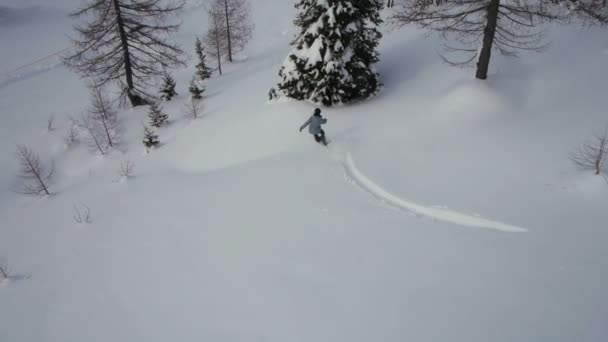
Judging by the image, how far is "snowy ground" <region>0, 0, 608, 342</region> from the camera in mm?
5422

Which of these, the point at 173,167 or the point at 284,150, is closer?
the point at 284,150

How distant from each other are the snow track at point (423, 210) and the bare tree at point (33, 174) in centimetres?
1245

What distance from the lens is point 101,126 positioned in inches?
652

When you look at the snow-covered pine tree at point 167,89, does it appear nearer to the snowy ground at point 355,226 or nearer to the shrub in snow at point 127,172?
the snowy ground at point 355,226

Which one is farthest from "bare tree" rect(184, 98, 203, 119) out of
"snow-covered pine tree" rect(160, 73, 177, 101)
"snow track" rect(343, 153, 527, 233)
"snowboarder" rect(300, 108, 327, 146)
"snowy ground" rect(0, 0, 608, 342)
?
"snow track" rect(343, 153, 527, 233)

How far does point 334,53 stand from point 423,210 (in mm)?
6720

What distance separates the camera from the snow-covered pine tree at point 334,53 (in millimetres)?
11548

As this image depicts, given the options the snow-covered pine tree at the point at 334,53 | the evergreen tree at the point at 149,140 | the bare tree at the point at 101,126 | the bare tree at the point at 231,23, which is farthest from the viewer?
the bare tree at the point at 231,23

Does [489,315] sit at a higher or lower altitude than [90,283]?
higher

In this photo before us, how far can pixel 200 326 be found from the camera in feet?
18.1

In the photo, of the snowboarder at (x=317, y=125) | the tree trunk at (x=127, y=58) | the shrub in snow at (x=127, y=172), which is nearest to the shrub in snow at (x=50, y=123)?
the tree trunk at (x=127, y=58)

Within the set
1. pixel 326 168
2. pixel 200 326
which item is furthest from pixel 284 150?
pixel 200 326

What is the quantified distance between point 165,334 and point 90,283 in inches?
107

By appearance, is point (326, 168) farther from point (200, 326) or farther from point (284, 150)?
point (200, 326)
